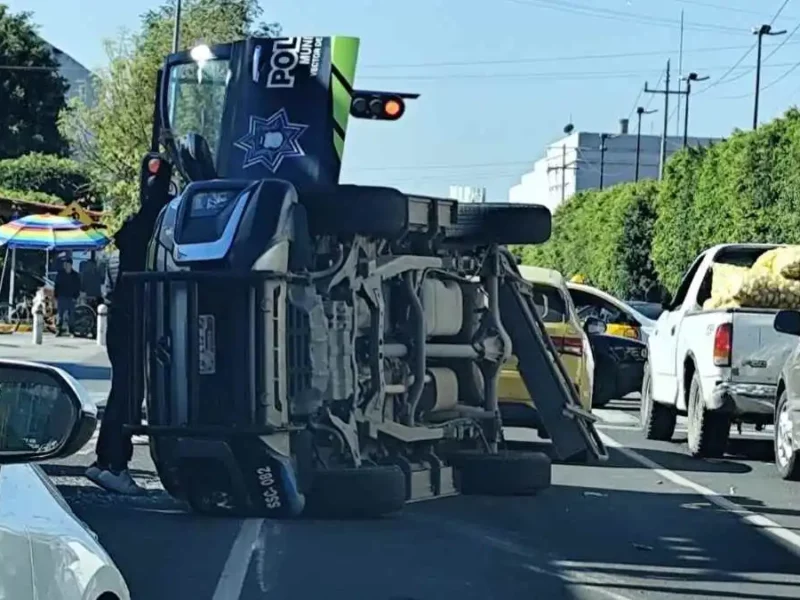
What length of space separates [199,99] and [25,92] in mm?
64408

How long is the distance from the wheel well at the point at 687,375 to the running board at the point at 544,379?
4.64 meters

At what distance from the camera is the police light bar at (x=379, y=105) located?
1298cm

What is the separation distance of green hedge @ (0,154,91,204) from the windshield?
52366 millimetres

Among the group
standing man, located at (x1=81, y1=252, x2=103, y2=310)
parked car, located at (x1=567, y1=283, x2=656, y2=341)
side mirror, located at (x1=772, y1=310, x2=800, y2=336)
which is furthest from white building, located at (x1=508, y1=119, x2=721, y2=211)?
side mirror, located at (x1=772, y1=310, x2=800, y2=336)

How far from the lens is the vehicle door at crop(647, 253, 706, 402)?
1753 centimetres

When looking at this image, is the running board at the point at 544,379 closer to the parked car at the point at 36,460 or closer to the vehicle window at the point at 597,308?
the parked car at the point at 36,460

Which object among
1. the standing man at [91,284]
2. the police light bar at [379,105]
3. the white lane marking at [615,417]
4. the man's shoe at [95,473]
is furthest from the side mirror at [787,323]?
the standing man at [91,284]

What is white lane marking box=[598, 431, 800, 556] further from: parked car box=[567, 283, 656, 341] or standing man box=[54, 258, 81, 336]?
standing man box=[54, 258, 81, 336]

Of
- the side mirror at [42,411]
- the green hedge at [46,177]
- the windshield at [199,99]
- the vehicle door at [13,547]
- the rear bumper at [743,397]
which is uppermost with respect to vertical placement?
the green hedge at [46,177]

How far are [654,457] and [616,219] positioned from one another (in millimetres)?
42279

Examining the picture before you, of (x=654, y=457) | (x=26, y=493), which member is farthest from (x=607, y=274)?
(x=26, y=493)

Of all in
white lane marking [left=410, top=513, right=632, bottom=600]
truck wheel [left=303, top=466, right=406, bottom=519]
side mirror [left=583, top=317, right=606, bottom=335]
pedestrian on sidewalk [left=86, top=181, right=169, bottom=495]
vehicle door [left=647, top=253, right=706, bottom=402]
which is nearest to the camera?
white lane marking [left=410, top=513, right=632, bottom=600]

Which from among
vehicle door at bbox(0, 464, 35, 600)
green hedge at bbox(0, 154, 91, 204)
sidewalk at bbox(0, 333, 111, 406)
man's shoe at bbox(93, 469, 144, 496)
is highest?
green hedge at bbox(0, 154, 91, 204)

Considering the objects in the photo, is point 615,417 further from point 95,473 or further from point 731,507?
point 95,473
